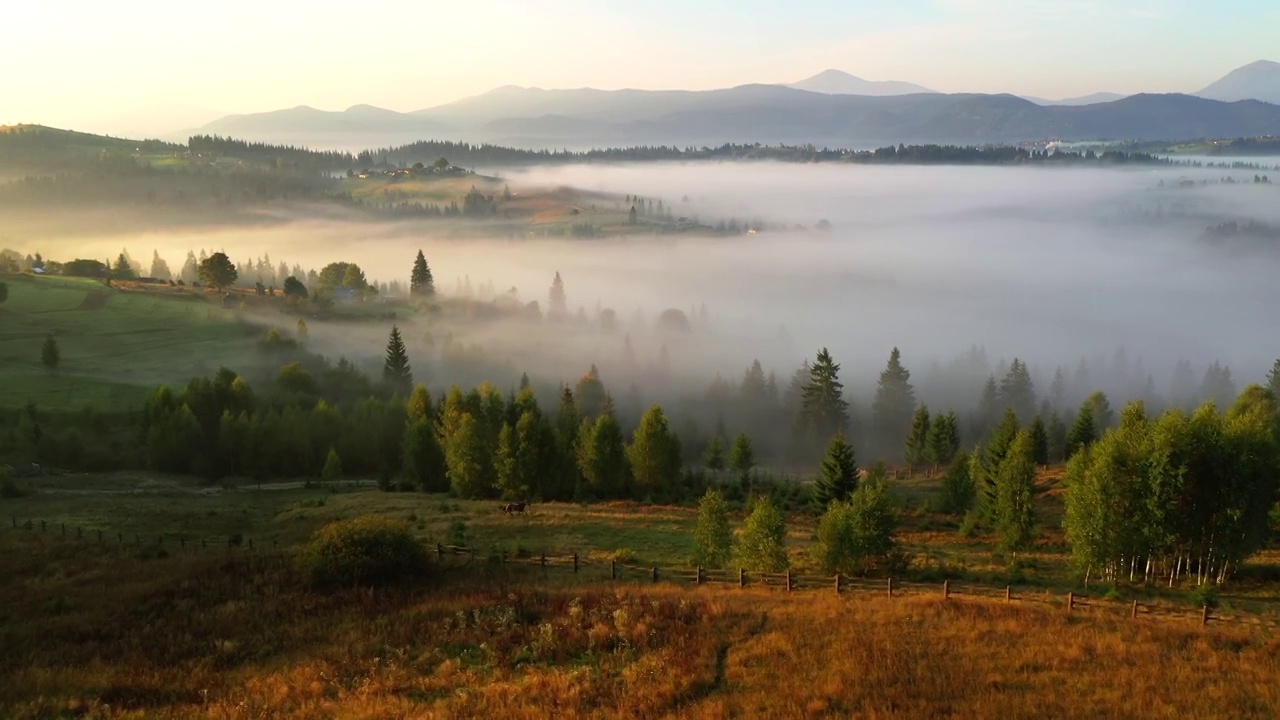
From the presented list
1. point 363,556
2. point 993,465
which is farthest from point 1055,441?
point 363,556

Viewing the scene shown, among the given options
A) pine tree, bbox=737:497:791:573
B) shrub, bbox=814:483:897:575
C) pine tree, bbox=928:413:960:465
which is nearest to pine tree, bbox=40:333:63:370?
pine tree, bbox=737:497:791:573

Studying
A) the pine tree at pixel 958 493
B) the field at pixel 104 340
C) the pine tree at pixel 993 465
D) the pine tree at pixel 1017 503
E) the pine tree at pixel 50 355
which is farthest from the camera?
the pine tree at pixel 50 355

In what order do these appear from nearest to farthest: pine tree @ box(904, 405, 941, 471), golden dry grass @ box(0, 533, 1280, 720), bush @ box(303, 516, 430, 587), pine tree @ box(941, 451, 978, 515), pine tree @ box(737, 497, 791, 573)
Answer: golden dry grass @ box(0, 533, 1280, 720) < bush @ box(303, 516, 430, 587) < pine tree @ box(737, 497, 791, 573) < pine tree @ box(941, 451, 978, 515) < pine tree @ box(904, 405, 941, 471)

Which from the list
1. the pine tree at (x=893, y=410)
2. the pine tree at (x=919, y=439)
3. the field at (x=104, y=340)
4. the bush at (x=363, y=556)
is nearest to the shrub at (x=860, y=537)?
the bush at (x=363, y=556)

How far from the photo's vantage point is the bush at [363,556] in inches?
1469

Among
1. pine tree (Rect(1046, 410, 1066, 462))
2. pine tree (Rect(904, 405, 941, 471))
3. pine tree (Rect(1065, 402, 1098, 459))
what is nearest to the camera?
pine tree (Rect(1065, 402, 1098, 459))

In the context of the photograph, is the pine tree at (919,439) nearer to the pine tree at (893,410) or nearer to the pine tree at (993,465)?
the pine tree at (893,410)

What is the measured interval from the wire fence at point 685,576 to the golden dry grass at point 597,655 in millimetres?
1720

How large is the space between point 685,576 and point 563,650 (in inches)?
520

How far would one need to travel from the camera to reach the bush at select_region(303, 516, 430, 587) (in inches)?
1469

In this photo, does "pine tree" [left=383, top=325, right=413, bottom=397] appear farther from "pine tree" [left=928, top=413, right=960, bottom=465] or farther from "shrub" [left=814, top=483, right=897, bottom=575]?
"shrub" [left=814, top=483, right=897, bottom=575]

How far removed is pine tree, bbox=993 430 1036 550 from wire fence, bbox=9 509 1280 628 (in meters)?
12.4

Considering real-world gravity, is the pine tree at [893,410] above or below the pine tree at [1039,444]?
below

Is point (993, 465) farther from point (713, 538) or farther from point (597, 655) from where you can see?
point (597, 655)
